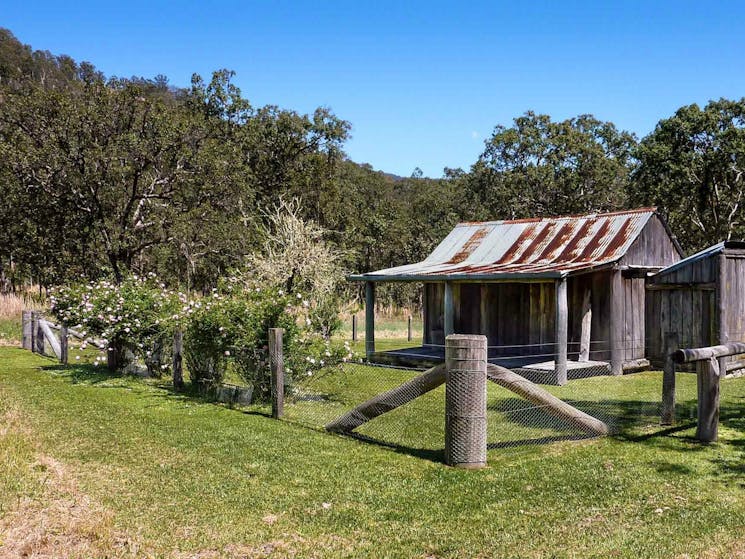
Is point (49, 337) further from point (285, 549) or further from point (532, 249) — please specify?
point (285, 549)

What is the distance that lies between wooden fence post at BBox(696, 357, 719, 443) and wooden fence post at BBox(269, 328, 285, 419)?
17.8 feet

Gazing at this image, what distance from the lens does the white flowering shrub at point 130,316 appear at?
41.6 ft

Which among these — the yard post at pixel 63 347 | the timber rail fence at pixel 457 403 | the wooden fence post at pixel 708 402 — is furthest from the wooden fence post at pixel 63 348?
the wooden fence post at pixel 708 402

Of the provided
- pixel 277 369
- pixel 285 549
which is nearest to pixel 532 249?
pixel 277 369

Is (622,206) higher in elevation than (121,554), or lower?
higher

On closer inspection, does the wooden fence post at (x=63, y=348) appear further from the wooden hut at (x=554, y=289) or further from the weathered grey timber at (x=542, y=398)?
the weathered grey timber at (x=542, y=398)

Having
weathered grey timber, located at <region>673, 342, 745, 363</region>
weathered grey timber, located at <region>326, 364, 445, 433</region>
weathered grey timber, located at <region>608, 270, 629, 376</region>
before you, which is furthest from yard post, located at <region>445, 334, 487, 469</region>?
weathered grey timber, located at <region>608, 270, 629, 376</region>

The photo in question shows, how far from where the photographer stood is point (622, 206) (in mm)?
37281

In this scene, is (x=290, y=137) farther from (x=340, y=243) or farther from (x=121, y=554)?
(x=121, y=554)

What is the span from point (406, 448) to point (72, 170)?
715 inches

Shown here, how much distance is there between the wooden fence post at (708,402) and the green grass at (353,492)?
21 centimetres

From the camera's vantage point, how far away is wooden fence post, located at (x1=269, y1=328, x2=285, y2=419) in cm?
940

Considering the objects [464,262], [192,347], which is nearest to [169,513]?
[192,347]

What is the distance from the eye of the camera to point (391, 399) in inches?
313
